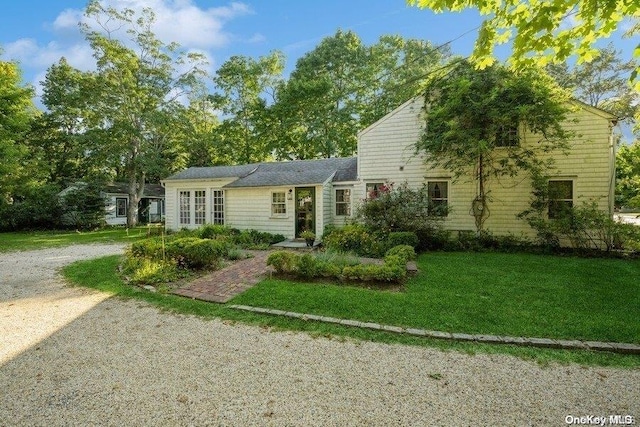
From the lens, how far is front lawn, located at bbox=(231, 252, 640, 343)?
15.2ft

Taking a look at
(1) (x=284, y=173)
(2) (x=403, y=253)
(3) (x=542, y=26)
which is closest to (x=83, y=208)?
(1) (x=284, y=173)

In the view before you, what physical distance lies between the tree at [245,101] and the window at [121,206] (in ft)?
32.1

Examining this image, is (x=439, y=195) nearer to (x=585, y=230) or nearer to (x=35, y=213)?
(x=585, y=230)

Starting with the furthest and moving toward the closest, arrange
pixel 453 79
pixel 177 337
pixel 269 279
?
pixel 453 79
pixel 269 279
pixel 177 337

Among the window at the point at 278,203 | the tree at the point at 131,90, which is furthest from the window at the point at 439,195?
the tree at the point at 131,90

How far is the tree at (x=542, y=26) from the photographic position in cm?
319

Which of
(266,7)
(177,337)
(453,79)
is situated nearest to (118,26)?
(266,7)

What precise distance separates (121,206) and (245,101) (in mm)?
14439

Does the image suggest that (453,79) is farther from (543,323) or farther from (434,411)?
(434,411)

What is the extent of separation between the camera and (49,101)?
78.1 ft

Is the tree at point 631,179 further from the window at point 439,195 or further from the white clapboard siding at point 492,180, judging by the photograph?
the window at point 439,195

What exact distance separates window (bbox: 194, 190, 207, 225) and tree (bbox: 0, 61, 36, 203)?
8.09 m

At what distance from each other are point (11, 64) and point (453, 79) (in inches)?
883

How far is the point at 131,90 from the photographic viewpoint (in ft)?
73.6
